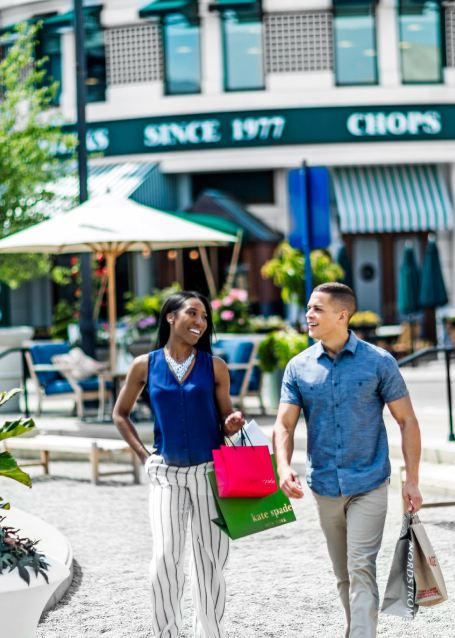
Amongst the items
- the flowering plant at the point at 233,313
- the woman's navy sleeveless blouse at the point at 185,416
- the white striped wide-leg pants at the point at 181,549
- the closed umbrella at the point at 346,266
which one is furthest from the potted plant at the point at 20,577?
the closed umbrella at the point at 346,266

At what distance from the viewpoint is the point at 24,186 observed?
17.8m

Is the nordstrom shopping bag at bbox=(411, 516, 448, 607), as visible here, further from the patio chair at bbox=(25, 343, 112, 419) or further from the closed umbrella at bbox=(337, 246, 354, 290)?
the closed umbrella at bbox=(337, 246, 354, 290)

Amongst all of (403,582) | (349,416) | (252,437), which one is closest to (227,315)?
(252,437)

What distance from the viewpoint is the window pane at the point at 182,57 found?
2347 cm

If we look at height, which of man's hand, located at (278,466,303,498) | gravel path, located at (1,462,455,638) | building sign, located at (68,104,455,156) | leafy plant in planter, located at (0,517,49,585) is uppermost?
building sign, located at (68,104,455,156)

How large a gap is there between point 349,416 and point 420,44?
21.2 metres

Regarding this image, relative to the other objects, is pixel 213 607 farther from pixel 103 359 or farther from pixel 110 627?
pixel 103 359

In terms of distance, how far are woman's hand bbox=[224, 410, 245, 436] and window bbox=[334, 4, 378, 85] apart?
66.9 ft

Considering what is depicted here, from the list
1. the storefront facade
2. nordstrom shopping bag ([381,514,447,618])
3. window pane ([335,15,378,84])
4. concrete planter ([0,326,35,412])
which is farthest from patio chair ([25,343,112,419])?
window pane ([335,15,378,84])

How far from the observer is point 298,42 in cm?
2323

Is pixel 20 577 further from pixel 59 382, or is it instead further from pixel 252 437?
pixel 59 382

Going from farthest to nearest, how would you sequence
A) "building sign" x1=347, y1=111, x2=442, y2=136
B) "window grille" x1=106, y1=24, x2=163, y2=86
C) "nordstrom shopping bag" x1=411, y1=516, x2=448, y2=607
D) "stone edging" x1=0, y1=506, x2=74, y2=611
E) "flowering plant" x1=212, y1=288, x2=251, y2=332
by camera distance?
"window grille" x1=106, y1=24, x2=163, y2=86 < "building sign" x1=347, y1=111, x2=442, y2=136 < "flowering plant" x1=212, y1=288, x2=251, y2=332 < "stone edging" x1=0, y1=506, x2=74, y2=611 < "nordstrom shopping bag" x1=411, y1=516, x2=448, y2=607

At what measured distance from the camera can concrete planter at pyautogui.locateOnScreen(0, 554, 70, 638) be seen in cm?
352

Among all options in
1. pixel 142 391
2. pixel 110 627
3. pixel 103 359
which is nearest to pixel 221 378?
pixel 142 391
